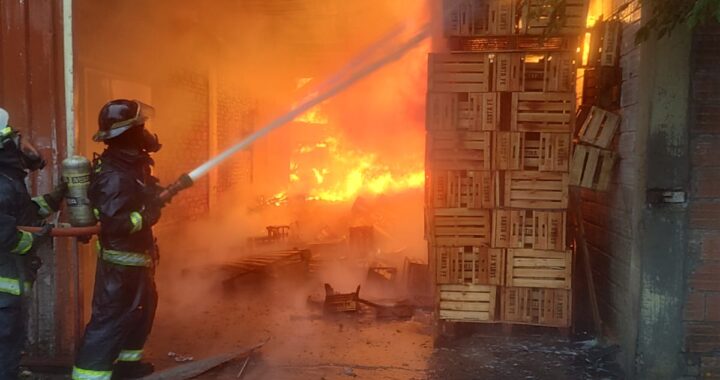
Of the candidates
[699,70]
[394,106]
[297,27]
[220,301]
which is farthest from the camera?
[394,106]

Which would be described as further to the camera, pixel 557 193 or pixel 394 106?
pixel 394 106

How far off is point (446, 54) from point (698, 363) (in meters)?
3.67

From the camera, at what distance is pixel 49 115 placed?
4.59 metres

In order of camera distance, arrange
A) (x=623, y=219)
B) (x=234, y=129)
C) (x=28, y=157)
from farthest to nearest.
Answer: (x=234, y=129) → (x=623, y=219) → (x=28, y=157)

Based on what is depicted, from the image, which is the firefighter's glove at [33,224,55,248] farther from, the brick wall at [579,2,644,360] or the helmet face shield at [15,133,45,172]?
the brick wall at [579,2,644,360]

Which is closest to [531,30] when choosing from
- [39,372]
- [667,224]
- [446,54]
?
[446,54]

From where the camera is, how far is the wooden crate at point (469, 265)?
17.6 ft

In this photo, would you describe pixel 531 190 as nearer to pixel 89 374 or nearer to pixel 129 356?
pixel 129 356

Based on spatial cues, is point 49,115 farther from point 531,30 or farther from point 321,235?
point 321,235

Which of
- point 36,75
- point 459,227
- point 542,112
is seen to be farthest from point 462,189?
point 36,75

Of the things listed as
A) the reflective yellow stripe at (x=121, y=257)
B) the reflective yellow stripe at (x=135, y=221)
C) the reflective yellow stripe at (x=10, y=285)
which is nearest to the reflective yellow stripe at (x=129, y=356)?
the reflective yellow stripe at (x=121, y=257)

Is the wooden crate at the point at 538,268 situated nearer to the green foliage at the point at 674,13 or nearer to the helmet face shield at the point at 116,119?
the green foliage at the point at 674,13

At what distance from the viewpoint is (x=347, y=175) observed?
50.1 ft

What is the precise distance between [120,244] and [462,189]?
329cm
